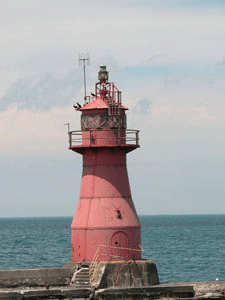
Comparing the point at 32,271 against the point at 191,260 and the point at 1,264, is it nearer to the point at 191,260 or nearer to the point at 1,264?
the point at 1,264

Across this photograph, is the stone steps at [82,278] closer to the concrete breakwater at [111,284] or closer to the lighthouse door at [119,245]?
→ the concrete breakwater at [111,284]

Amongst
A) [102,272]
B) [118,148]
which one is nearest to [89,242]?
[102,272]

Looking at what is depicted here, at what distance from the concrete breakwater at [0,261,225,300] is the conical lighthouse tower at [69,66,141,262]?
0.74 meters

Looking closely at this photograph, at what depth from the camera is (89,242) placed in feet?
119

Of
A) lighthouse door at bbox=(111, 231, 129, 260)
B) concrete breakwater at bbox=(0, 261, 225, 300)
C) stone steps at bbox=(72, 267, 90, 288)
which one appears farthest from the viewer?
lighthouse door at bbox=(111, 231, 129, 260)

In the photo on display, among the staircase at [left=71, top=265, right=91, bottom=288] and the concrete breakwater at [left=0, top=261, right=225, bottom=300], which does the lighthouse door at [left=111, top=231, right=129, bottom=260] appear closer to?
the concrete breakwater at [left=0, top=261, right=225, bottom=300]

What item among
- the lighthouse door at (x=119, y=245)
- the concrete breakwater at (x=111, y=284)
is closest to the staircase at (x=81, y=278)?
the concrete breakwater at (x=111, y=284)

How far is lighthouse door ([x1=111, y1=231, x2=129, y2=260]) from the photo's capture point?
36.0m

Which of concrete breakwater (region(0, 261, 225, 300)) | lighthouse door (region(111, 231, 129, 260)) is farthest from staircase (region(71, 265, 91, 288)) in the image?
lighthouse door (region(111, 231, 129, 260))

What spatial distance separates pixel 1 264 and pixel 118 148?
3712 cm

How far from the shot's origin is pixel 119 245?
3616 cm

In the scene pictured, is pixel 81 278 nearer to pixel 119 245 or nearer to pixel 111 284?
pixel 111 284

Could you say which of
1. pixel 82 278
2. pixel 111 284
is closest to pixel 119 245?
pixel 111 284

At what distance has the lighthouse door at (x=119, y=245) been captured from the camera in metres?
36.0
